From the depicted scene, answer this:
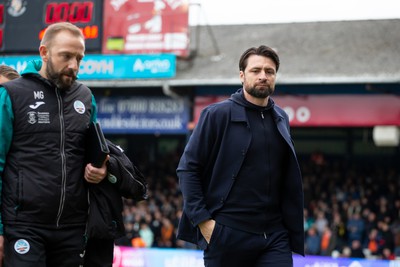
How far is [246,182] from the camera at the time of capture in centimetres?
505

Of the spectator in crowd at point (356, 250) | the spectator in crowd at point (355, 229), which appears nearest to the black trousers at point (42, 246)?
the spectator in crowd at point (356, 250)

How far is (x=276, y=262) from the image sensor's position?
500 cm

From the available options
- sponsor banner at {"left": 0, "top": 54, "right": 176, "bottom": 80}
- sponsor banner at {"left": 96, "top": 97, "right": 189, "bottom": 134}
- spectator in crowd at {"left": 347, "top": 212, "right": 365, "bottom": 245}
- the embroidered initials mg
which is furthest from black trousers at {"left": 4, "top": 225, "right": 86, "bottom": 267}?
sponsor banner at {"left": 96, "top": 97, "right": 189, "bottom": 134}

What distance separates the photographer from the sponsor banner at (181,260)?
33.6 feet

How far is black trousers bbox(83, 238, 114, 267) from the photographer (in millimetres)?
4817

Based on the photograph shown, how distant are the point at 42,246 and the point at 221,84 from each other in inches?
535

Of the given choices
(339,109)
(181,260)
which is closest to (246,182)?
(181,260)

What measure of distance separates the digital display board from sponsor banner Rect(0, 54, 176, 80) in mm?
487

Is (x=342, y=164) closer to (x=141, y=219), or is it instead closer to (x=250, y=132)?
(x=141, y=219)

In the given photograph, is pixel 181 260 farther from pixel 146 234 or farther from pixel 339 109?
pixel 146 234

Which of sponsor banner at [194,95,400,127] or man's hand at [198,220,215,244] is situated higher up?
sponsor banner at [194,95,400,127]

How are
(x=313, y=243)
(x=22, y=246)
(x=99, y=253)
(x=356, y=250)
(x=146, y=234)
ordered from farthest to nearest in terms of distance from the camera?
(x=146, y=234) → (x=313, y=243) → (x=356, y=250) → (x=99, y=253) → (x=22, y=246)

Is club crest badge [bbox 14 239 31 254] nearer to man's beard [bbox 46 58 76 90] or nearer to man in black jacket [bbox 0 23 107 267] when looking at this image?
man in black jacket [bbox 0 23 107 267]

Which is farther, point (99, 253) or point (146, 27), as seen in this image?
point (146, 27)
